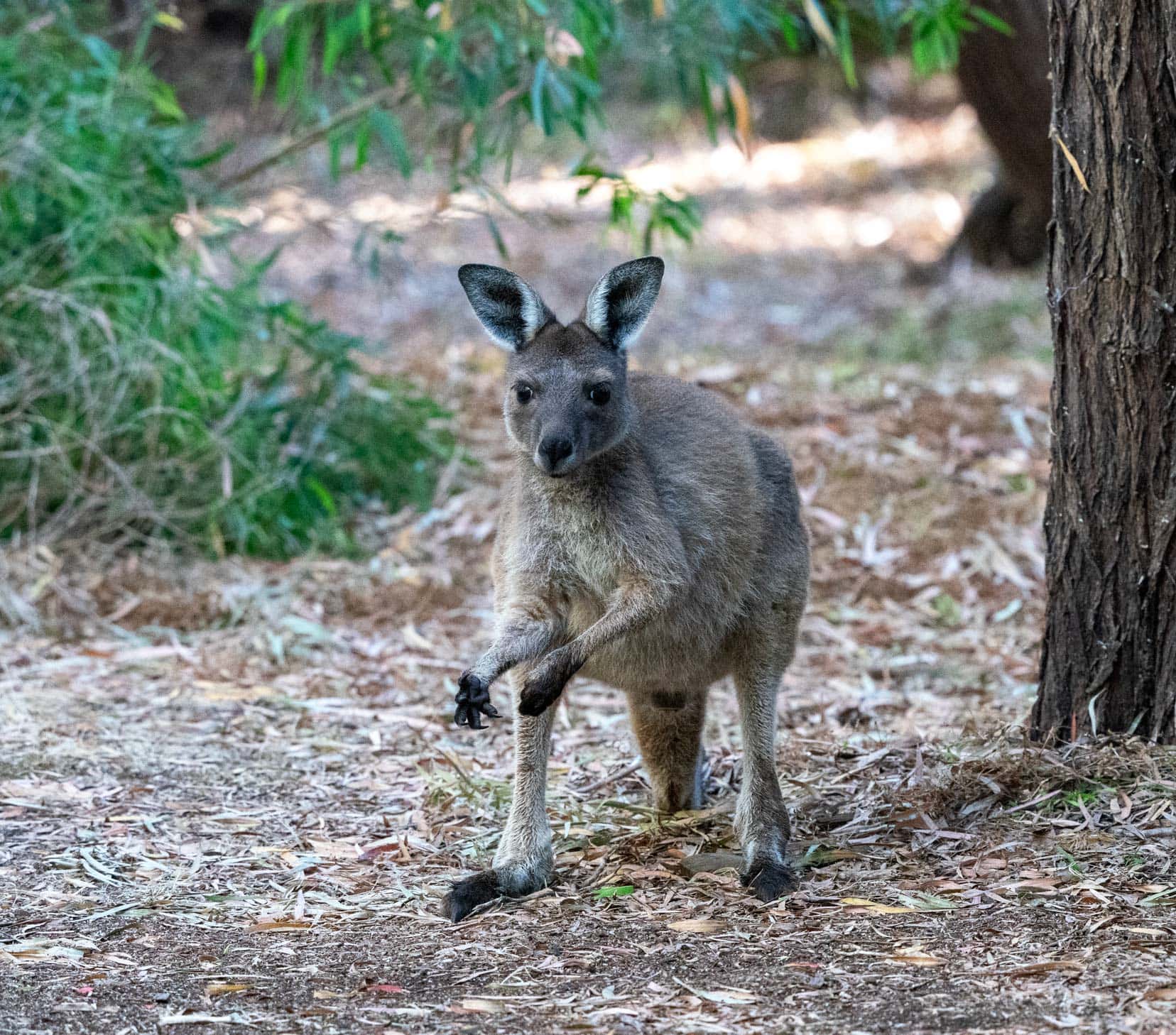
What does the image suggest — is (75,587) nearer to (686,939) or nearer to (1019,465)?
(686,939)

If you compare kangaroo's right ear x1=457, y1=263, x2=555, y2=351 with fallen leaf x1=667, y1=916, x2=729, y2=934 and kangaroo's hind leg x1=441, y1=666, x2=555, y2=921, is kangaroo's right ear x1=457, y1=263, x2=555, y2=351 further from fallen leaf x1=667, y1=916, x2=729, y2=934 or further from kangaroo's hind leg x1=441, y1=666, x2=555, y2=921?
fallen leaf x1=667, y1=916, x2=729, y2=934

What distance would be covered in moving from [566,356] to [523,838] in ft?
4.20

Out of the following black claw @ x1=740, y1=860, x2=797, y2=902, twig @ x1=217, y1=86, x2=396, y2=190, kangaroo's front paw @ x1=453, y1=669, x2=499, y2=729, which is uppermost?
twig @ x1=217, y1=86, x2=396, y2=190

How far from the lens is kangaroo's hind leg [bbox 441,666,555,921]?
11.7 feet

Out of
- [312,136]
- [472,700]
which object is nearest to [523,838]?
[472,700]

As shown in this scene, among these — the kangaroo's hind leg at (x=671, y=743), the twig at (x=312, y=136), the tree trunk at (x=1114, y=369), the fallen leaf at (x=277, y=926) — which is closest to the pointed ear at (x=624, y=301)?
the kangaroo's hind leg at (x=671, y=743)

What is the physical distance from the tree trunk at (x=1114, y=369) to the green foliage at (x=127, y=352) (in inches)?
140

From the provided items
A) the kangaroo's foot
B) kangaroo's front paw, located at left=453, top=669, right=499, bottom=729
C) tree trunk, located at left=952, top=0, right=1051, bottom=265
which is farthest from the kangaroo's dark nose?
tree trunk, located at left=952, top=0, right=1051, bottom=265

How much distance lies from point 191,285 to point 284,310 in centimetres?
48

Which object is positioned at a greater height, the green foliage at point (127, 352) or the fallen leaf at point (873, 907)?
the green foliage at point (127, 352)

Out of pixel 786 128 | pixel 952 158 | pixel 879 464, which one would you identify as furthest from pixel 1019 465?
pixel 786 128

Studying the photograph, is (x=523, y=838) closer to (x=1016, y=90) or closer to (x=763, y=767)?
(x=763, y=767)

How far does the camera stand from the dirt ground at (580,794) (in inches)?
117

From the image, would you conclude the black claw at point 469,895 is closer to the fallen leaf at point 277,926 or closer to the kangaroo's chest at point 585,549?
the fallen leaf at point 277,926
